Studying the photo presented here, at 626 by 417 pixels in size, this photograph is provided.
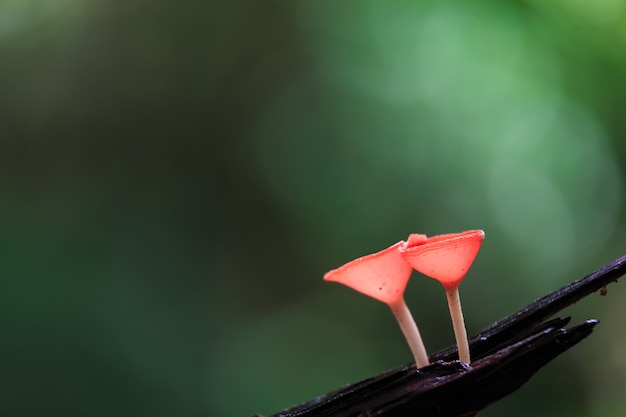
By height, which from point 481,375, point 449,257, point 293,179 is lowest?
point 481,375

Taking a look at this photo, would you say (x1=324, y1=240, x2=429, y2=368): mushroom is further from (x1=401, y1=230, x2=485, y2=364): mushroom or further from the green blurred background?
the green blurred background

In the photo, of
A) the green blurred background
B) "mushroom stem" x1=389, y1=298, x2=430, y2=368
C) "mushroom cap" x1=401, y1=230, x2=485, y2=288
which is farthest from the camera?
the green blurred background

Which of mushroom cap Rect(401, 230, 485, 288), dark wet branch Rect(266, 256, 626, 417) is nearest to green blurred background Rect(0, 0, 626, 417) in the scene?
dark wet branch Rect(266, 256, 626, 417)

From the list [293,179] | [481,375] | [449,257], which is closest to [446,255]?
[449,257]

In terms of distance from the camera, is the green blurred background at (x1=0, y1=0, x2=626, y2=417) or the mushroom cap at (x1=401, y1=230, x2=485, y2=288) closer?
the mushroom cap at (x1=401, y1=230, x2=485, y2=288)

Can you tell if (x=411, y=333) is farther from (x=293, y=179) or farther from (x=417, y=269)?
(x=293, y=179)

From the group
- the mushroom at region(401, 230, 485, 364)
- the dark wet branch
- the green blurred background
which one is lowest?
the dark wet branch

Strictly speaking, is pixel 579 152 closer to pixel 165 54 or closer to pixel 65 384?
pixel 165 54
